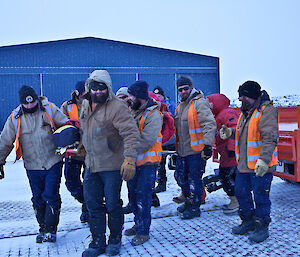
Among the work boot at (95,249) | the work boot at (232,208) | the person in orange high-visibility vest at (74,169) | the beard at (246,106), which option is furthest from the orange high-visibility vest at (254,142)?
the person in orange high-visibility vest at (74,169)

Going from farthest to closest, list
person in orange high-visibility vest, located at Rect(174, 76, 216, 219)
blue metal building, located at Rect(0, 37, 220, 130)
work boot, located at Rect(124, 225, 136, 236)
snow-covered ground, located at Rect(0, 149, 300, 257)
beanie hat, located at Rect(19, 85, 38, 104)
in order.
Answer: blue metal building, located at Rect(0, 37, 220, 130), person in orange high-visibility vest, located at Rect(174, 76, 216, 219), work boot, located at Rect(124, 225, 136, 236), beanie hat, located at Rect(19, 85, 38, 104), snow-covered ground, located at Rect(0, 149, 300, 257)

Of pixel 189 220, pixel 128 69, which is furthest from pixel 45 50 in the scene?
pixel 189 220

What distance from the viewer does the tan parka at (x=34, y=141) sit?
3.52 m

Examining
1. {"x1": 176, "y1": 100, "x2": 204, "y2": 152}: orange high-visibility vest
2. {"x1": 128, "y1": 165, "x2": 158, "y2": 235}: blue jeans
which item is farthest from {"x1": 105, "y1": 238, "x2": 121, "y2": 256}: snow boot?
{"x1": 176, "y1": 100, "x2": 204, "y2": 152}: orange high-visibility vest

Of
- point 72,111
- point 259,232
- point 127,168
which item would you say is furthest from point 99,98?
point 259,232

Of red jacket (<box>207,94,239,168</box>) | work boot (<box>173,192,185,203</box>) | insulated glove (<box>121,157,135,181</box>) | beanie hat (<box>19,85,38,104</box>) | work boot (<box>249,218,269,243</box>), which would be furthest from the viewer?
work boot (<box>173,192,185,203</box>)

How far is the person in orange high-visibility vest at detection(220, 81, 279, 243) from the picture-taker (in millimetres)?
3201

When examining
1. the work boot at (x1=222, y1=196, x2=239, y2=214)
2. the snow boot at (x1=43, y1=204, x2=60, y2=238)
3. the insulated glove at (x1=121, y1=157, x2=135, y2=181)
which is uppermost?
the insulated glove at (x1=121, y1=157, x2=135, y2=181)

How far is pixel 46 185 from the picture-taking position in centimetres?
354

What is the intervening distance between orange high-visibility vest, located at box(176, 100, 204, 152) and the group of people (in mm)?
13

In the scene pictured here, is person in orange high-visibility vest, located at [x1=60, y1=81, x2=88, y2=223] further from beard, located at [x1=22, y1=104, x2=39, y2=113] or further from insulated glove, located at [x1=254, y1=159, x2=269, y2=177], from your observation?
insulated glove, located at [x1=254, y1=159, x2=269, y2=177]

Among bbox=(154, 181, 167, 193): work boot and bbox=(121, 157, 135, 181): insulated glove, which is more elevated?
bbox=(121, 157, 135, 181): insulated glove

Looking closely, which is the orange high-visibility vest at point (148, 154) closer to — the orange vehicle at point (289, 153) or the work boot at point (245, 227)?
the work boot at point (245, 227)

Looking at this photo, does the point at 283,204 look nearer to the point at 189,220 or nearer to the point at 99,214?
the point at 189,220
